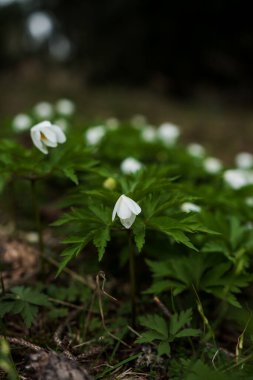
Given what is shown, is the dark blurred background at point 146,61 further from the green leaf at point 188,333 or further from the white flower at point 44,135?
the green leaf at point 188,333

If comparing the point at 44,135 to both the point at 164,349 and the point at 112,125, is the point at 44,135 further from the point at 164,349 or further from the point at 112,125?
the point at 112,125

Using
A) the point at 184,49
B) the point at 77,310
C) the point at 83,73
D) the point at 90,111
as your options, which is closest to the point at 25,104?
the point at 90,111

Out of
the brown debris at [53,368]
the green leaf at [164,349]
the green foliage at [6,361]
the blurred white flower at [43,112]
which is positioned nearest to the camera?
the green foliage at [6,361]

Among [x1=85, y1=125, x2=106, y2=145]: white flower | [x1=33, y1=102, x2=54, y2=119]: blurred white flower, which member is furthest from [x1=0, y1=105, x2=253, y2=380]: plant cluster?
[x1=33, y1=102, x2=54, y2=119]: blurred white flower

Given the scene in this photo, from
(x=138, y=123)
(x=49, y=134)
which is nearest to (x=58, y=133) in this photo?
(x=49, y=134)

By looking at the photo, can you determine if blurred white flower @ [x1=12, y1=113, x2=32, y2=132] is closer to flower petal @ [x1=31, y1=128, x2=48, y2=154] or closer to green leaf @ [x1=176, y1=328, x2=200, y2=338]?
flower petal @ [x1=31, y1=128, x2=48, y2=154]

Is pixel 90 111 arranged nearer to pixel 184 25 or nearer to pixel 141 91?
pixel 141 91

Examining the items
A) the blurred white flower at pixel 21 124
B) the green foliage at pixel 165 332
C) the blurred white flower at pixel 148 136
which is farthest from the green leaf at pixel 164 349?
the blurred white flower at pixel 21 124
